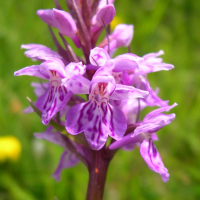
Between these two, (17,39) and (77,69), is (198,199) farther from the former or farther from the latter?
(17,39)

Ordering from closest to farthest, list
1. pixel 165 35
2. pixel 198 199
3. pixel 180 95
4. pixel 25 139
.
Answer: pixel 198 199, pixel 25 139, pixel 180 95, pixel 165 35

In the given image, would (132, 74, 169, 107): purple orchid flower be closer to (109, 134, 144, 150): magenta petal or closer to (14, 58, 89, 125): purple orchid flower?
(109, 134, 144, 150): magenta petal

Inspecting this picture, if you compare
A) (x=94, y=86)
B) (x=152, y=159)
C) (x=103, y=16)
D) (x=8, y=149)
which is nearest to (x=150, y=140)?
(x=152, y=159)

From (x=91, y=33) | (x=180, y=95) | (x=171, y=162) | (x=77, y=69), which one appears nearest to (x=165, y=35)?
(x=180, y=95)

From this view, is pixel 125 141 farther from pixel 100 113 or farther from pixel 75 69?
pixel 75 69

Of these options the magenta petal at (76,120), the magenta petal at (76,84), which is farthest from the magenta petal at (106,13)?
the magenta petal at (76,120)

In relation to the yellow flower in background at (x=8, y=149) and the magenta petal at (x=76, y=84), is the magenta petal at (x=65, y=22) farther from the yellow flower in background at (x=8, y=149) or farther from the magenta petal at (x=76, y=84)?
the yellow flower in background at (x=8, y=149)
